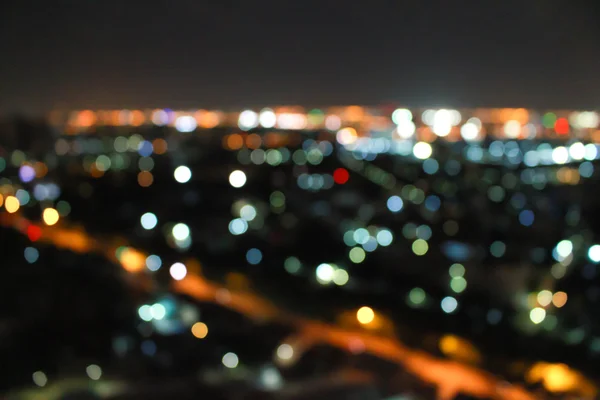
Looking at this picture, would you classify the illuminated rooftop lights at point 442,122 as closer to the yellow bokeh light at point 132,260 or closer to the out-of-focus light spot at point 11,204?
the yellow bokeh light at point 132,260

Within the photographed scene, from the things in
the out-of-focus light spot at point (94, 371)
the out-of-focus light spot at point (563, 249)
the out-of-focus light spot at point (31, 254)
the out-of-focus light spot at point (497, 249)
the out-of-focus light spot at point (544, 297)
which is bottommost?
the out-of-focus light spot at point (94, 371)

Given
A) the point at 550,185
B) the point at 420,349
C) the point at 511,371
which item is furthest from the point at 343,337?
the point at 550,185

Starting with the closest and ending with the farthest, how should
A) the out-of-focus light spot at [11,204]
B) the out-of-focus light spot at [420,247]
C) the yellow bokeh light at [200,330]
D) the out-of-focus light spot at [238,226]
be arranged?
the yellow bokeh light at [200,330] < the out-of-focus light spot at [420,247] < the out-of-focus light spot at [238,226] < the out-of-focus light spot at [11,204]

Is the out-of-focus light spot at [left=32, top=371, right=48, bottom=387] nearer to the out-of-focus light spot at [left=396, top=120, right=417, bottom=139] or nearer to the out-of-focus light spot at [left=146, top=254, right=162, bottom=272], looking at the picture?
the out-of-focus light spot at [left=146, top=254, right=162, bottom=272]

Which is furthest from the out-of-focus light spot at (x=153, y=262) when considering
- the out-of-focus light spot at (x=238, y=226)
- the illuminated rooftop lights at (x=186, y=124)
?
the illuminated rooftop lights at (x=186, y=124)

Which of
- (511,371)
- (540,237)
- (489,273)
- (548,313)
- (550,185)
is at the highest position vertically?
(550,185)

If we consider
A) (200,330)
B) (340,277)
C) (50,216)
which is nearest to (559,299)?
(340,277)

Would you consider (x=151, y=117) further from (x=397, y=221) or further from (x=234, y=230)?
(x=397, y=221)

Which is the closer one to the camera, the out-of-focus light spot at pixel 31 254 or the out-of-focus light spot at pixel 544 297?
the out-of-focus light spot at pixel 544 297
